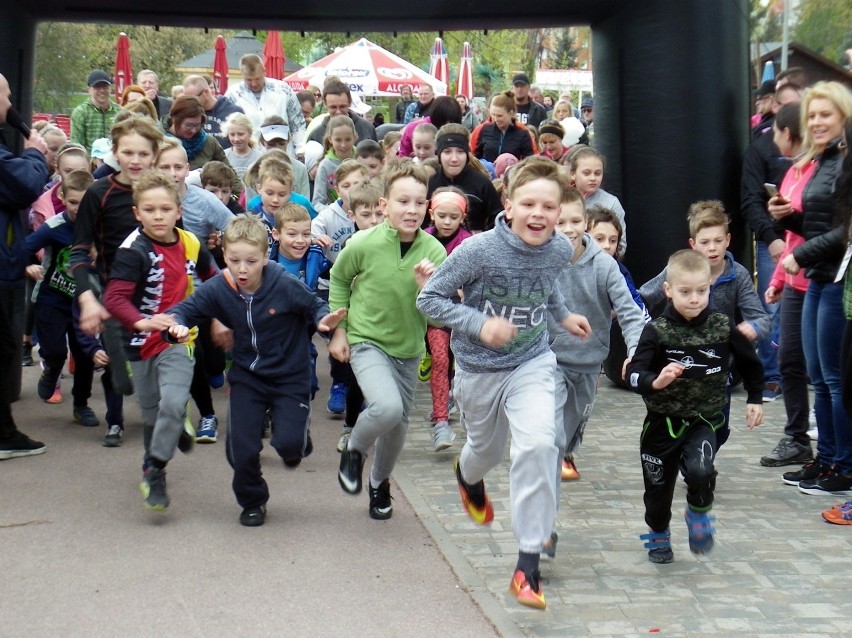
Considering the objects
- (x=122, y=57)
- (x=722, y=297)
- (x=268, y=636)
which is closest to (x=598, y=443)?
(x=722, y=297)

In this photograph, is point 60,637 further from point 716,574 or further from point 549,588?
point 716,574

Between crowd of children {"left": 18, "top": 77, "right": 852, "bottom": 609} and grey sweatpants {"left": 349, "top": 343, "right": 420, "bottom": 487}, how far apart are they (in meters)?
0.01

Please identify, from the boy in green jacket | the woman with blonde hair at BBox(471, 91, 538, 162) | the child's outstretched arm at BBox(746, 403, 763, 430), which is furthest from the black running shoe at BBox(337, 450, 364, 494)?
the woman with blonde hair at BBox(471, 91, 538, 162)

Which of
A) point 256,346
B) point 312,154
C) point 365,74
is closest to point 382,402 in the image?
point 256,346

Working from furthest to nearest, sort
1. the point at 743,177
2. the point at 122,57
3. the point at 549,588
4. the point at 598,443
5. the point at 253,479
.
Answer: the point at 122,57 → the point at 743,177 → the point at 598,443 → the point at 253,479 → the point at 549,588

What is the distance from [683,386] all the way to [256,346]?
7.24 ft

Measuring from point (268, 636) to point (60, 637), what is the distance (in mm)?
813

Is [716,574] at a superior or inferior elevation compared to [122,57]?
inferior

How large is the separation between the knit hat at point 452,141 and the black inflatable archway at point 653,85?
1.21 meters

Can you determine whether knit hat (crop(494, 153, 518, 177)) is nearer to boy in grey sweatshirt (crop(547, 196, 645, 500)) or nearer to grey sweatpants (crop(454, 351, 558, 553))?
boy in grey sweatshirt (crop(547, 196, 645, 500))

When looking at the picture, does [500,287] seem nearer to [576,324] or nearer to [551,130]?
[576,324]

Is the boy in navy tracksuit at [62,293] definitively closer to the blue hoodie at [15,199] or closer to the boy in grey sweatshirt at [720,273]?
the blue hoodie at [15,199]

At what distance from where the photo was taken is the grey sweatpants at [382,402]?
607 centimetres

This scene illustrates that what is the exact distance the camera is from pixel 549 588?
5301 millimetres
